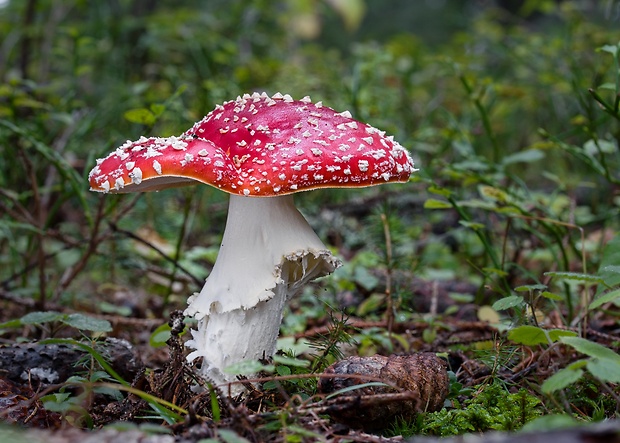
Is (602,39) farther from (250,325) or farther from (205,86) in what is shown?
(250,325)

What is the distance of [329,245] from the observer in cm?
543

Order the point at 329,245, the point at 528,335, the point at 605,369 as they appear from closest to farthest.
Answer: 1. the point at 605,369
2. the point at 528,335
3. the point at 329,245

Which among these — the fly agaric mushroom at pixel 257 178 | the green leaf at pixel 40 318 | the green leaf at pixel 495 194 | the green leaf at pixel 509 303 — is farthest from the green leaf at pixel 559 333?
the green leaf at pixel 40 318

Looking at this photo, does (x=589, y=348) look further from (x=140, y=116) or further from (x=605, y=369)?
(x=140, y=116)

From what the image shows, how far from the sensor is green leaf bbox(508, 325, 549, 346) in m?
2.05

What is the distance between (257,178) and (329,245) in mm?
3341

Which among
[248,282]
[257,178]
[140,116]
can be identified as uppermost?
[140,116]

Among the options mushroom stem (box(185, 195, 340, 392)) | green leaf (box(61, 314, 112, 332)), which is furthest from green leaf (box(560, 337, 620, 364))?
green leaf (box(61, 314, 112, 332))

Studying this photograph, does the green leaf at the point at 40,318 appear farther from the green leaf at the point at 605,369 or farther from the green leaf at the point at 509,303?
the green leaf at the point at 605,369

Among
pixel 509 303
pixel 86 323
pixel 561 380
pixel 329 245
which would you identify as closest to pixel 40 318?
pixel 86 323

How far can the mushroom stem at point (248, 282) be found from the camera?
8.21ft

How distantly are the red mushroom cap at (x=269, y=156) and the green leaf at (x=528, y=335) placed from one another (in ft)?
2.59

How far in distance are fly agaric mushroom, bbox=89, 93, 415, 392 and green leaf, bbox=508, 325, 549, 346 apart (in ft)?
2.59

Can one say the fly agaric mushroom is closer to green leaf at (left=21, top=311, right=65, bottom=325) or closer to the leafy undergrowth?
the leafy undergrowth
